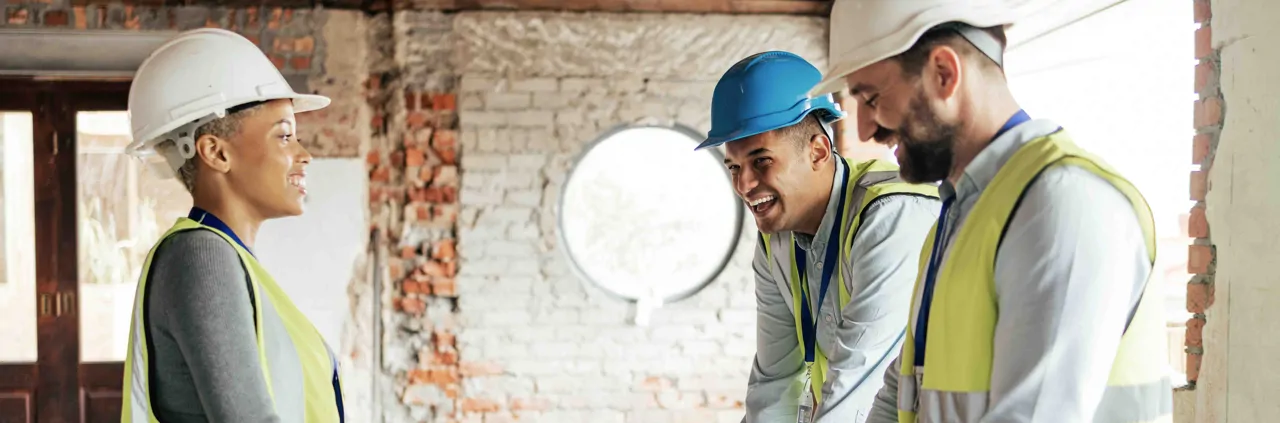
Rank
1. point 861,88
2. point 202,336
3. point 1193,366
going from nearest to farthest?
point 861,88, point 202,336, point 1193,366

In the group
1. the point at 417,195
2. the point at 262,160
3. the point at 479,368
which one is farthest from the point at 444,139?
the point at 262,160

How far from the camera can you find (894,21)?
1.21 metres

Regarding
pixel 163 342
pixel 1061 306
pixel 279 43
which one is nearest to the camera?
pixel 1061 306

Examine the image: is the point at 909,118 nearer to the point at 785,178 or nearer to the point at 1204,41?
the point at 785,178

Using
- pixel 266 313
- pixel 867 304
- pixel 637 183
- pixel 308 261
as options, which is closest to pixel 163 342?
pixel 266 313

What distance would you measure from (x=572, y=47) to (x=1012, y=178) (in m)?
3.00

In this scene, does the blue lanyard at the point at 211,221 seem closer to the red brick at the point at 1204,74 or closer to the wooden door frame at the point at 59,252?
the red brick at the point at 1204,74

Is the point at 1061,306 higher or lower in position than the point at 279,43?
lower

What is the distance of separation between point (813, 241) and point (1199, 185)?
3.13ft

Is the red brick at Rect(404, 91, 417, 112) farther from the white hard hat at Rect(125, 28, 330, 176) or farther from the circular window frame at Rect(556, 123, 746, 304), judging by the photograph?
the white hard hat at Rect(125, 28, 330, 176)

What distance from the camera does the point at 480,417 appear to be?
396 cm

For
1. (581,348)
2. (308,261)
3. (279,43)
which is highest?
(279,43)

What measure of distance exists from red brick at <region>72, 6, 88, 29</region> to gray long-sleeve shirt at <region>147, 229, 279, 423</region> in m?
2.74

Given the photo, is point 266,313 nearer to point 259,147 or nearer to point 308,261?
point 259,147
